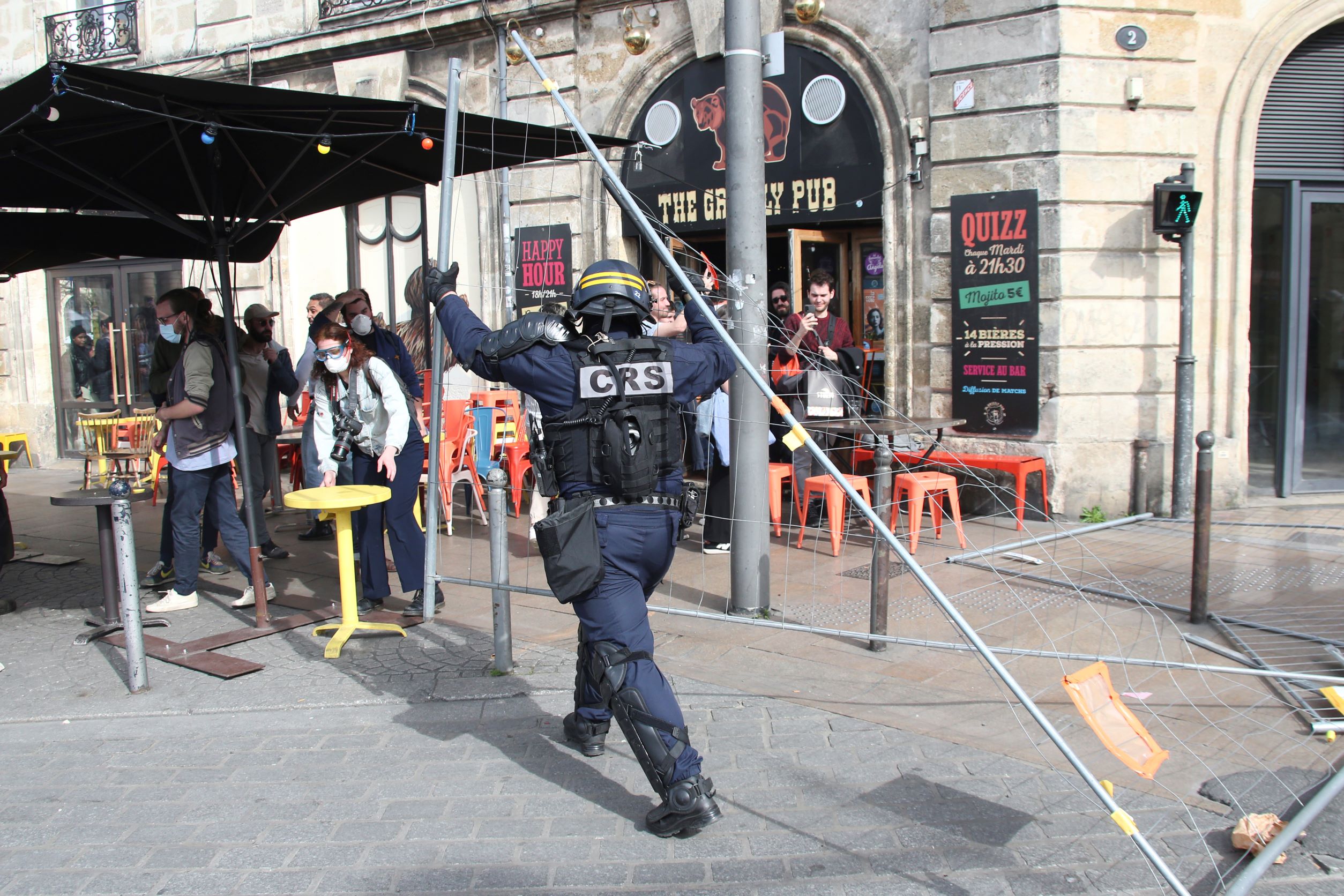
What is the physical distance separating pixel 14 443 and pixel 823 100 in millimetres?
10346

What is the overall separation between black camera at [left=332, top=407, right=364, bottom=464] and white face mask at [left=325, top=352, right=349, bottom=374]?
0.78 feet

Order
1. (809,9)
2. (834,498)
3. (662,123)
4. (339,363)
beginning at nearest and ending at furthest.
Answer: (339,363) → (834,498) → (809,9) → (662,123)

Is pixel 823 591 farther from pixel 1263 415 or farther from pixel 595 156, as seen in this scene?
pixel 1263 415

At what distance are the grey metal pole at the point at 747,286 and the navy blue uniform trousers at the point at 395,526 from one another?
5.85 ft

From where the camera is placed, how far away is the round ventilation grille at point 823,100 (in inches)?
369

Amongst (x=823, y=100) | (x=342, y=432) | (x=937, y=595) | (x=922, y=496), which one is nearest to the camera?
(x=937, y=595)

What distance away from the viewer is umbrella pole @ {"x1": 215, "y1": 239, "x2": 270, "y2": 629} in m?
5.83

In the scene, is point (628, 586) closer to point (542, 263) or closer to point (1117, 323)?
point (1117, 323)

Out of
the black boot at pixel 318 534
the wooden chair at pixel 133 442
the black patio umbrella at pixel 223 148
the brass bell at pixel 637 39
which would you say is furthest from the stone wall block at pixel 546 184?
the wooden chair at pixel 133 442

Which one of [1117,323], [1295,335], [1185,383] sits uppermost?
[1117,323]

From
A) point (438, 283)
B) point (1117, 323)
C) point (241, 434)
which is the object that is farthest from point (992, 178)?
point (241, 434)

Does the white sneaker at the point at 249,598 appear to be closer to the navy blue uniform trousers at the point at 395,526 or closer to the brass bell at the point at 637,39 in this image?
the navy blue uniform trousers at the point at 395,526

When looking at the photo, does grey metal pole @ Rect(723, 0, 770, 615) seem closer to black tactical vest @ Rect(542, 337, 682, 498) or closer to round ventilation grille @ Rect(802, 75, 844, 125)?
black tactical vest @ Rect(542, 337, 682, 498)

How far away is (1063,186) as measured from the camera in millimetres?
8141
